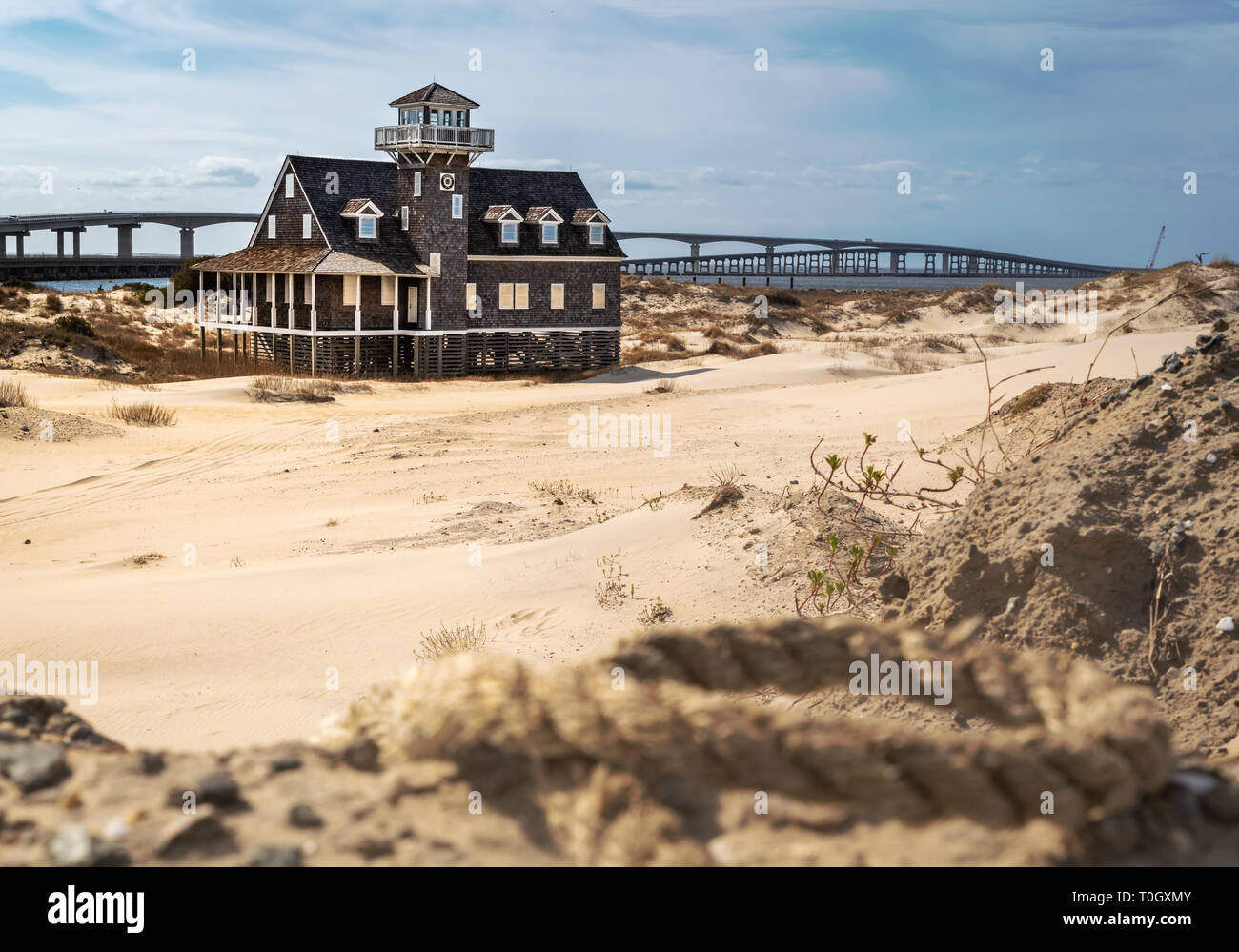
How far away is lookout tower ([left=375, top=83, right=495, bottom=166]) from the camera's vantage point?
37.7 m

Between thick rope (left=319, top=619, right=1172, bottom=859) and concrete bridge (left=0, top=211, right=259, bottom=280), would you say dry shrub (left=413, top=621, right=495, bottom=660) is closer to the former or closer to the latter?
thick rope (left=319, top=619, right=1172, bottom=859)

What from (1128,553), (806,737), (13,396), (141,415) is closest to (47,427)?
(141,415)

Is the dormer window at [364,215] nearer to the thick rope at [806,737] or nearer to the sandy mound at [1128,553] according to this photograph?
the sandy mound at [1128,553]

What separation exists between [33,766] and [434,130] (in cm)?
3772

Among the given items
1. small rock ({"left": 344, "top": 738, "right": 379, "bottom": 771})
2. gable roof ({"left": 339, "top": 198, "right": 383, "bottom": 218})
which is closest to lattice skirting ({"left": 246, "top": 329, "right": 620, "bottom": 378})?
gable roof ({"left": 339, "top": 198, "right": 383, "bottom": 218})

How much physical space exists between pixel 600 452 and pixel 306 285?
71.5 ft

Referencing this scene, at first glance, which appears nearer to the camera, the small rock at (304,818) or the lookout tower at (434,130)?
the small rock at (304,818)

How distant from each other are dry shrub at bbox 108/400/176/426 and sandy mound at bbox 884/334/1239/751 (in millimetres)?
20886

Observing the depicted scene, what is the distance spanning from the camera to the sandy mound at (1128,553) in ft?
17.6

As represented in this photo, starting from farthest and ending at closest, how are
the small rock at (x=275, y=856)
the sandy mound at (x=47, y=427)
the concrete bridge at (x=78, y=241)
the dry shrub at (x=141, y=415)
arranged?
the concrete bridge at (x=78, y=241) < the dry shrub at (x=141, y=415) < the sandy mound at (x=47, y=427) < the small rock at (x=275, y=856)

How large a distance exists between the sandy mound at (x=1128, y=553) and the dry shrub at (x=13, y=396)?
2122cm

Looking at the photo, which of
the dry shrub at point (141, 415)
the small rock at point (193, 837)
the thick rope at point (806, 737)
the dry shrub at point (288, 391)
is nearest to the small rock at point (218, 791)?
the small rock at point (193, 837)
